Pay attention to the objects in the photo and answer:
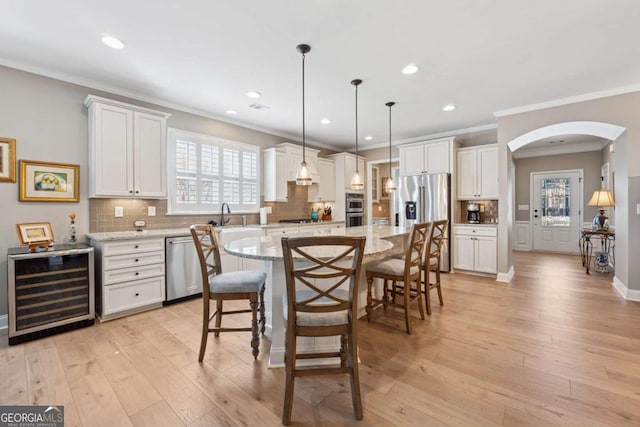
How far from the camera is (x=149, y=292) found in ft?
10.6

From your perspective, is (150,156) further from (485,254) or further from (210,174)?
(485,254)

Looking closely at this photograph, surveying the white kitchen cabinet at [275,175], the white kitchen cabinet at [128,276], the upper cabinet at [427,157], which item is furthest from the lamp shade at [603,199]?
the white kitchen cabinet at [128,276]

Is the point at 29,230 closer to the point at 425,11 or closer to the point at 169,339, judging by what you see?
the point at 169,339

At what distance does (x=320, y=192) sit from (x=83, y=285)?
4123 millimetres

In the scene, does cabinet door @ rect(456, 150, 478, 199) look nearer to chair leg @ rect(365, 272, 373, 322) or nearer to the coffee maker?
Result: the coffee maker

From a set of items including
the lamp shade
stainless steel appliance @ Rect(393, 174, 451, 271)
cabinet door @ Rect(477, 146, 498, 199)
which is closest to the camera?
the lamp shade

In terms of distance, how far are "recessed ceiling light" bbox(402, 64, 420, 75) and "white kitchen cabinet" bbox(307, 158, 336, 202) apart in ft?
10.1

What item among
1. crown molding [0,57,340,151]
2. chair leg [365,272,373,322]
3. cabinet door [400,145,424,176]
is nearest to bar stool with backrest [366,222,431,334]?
chair leg [365,272,373,322]

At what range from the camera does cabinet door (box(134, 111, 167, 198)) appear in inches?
134

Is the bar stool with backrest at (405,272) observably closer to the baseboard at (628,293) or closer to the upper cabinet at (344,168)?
the baseboard at (628,293)

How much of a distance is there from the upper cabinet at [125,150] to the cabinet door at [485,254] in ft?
16.1

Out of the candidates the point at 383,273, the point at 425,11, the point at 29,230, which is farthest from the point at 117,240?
the point at 425,11

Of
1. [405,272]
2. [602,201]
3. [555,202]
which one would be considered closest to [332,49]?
[405,272]

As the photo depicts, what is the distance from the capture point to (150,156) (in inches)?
138
